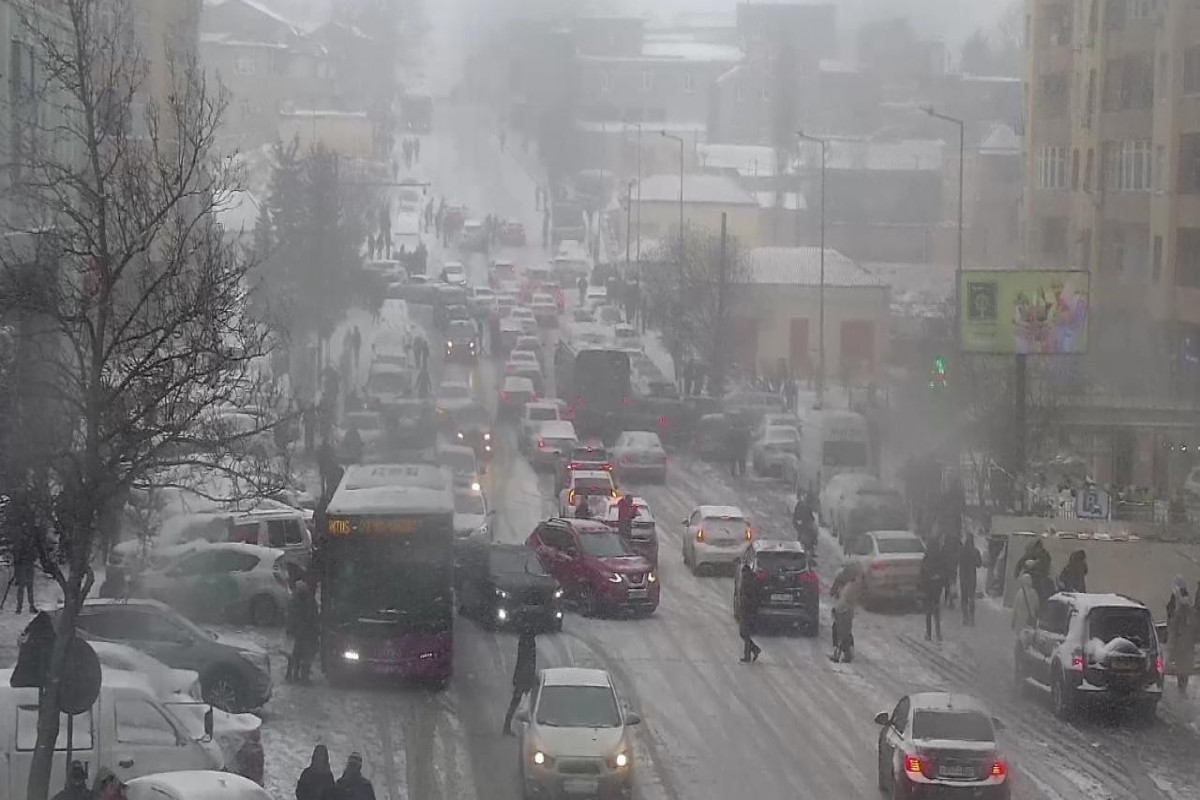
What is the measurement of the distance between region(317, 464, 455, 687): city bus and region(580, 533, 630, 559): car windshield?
19.3ft

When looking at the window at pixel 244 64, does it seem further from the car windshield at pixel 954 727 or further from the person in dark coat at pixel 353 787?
the person in dark coat at pixel 353 787

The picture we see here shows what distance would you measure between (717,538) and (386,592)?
1042cm

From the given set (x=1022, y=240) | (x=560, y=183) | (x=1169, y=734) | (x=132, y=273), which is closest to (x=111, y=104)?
(x=132, y=273)

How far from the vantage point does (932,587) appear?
2514cm

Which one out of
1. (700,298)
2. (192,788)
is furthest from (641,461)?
(192,788)

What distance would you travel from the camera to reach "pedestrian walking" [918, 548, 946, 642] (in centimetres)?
2516

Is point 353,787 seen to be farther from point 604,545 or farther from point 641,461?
point 641,461

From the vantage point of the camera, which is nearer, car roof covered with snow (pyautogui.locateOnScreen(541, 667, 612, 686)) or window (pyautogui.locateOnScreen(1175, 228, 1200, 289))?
car roof covered with snow (pyautogui.locateOnScreen(541, 667, 612, 686))

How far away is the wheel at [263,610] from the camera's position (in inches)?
946

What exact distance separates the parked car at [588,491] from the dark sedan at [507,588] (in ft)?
22.6

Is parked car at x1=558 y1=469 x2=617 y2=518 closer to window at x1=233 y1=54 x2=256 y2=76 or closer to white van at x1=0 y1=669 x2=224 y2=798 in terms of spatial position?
white van at x1=0 y1=669 x2=224 y2=798

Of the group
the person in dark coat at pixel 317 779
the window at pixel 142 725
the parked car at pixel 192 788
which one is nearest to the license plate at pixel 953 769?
the person in dark coat at pixel 317 779

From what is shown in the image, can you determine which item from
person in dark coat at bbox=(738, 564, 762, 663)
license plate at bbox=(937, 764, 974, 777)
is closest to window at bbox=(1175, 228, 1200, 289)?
person in dark coat at bbox=(738, 564, 762, 663)

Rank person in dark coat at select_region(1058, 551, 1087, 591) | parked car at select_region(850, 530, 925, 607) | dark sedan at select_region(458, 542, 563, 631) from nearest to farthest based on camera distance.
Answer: dark sedan at select_region(458, 542, 563, 631) → person in dark coat at select_region(1058, 551, 1087, 591) → parked car at select_region(850, 530, 925, 607)
